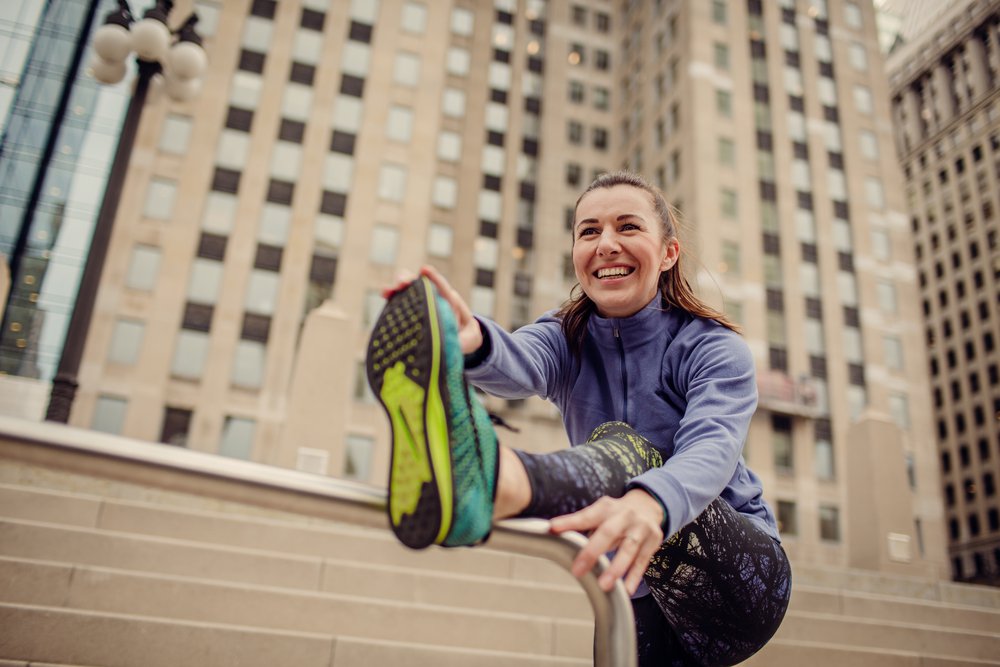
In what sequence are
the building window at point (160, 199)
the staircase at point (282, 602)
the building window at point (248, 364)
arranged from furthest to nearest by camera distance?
the building window at point (160, 199), the building window at point (248, 364), the staircase at point (282, 602)

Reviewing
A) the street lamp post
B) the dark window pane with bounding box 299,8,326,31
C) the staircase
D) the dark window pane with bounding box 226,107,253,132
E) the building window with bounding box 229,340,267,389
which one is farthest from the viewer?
the dark window pane with bounding box 299,8,326,31

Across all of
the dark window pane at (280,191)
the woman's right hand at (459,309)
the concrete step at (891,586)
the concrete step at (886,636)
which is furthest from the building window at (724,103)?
the woman's right hand at (459,309)

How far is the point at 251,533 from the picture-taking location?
4820 mm

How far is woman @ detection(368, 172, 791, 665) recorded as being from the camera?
4.37ft

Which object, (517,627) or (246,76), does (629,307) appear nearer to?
(517,627)

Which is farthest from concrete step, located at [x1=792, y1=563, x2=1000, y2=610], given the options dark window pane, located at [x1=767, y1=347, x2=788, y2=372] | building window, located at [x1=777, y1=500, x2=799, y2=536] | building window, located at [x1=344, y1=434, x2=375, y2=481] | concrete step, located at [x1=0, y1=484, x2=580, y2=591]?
dark window pane, located at [x1=767, y1=347, x2=788, y2=372]

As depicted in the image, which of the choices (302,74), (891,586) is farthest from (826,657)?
(302,74)

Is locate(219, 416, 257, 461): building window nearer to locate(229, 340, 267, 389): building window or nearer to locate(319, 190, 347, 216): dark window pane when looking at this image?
locate(229, 340, 267, 389): building window

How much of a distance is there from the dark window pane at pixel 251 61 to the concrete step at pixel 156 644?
3141 centimetres

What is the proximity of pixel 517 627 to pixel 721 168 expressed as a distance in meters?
32.2

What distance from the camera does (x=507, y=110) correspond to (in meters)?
37.4

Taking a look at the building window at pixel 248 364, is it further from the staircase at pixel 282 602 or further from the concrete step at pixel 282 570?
the concrete step at pixel 282 570

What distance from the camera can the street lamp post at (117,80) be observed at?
679cm

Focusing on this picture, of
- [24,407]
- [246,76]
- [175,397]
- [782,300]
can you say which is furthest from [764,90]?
[24,407]
